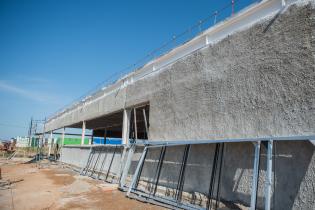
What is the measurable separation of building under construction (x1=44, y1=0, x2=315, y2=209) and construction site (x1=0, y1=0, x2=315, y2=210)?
2 cm

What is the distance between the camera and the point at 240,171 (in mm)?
5676

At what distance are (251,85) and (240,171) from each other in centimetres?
182

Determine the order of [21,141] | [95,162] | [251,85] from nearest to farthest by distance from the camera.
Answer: [251,85], [95,162], [21,141]

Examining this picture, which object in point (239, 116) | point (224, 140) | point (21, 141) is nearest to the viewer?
point (224, 140)

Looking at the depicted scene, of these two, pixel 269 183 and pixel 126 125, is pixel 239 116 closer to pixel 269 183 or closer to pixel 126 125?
pixel 269 183

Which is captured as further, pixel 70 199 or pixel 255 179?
pixel 70 199

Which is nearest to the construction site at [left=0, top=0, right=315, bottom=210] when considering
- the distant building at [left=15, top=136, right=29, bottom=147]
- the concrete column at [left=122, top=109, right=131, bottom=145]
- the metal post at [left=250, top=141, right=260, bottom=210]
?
the metal post at [left=250, top=141, right=260, bottom=210]

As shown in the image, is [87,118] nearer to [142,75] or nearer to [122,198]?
[142,75]

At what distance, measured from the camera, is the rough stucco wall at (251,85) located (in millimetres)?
4852

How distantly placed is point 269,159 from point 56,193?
22.7 ft

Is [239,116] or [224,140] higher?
[239,116]

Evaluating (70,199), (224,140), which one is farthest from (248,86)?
(70,199)

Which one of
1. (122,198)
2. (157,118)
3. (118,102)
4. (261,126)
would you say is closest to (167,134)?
(157,118)

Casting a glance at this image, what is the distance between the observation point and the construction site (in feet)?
15.6
